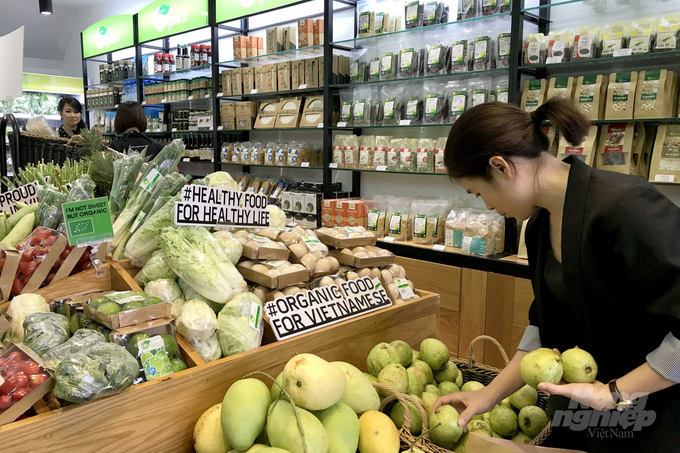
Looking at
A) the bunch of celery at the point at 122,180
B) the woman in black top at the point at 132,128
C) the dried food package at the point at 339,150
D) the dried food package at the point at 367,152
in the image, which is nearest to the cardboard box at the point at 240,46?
the woman in black top at the point at 132,128

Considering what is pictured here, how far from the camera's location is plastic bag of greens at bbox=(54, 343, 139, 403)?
104 centimetres

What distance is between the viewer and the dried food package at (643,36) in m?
2.66

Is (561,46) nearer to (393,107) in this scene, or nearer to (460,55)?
(460,55)

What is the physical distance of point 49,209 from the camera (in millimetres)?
1994

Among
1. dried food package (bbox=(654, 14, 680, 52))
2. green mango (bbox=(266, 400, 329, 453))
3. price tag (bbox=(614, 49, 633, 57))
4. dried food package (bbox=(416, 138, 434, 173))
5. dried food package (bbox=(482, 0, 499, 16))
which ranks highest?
dried food package (bbox=(482, 0, 499, 16))

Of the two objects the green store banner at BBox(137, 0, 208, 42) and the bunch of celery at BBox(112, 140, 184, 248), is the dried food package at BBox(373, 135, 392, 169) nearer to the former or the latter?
the bunch of celery at BBox(112, 140, 184, 248)

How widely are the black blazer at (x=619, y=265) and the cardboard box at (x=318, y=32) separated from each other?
11.1ft

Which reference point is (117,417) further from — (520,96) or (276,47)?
(276,47)

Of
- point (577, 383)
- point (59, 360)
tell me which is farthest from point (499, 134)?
point (59, 360)

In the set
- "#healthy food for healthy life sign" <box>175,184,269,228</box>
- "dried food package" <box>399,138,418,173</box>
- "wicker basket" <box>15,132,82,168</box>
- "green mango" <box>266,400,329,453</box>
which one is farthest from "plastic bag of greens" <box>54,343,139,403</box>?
"dried food package" <box>399,138,418,173</box>

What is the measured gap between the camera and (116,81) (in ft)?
22.5

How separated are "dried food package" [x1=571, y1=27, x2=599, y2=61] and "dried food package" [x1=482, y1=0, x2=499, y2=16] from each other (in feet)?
1.82

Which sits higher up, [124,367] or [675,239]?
[675,239]

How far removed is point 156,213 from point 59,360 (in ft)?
2.58
